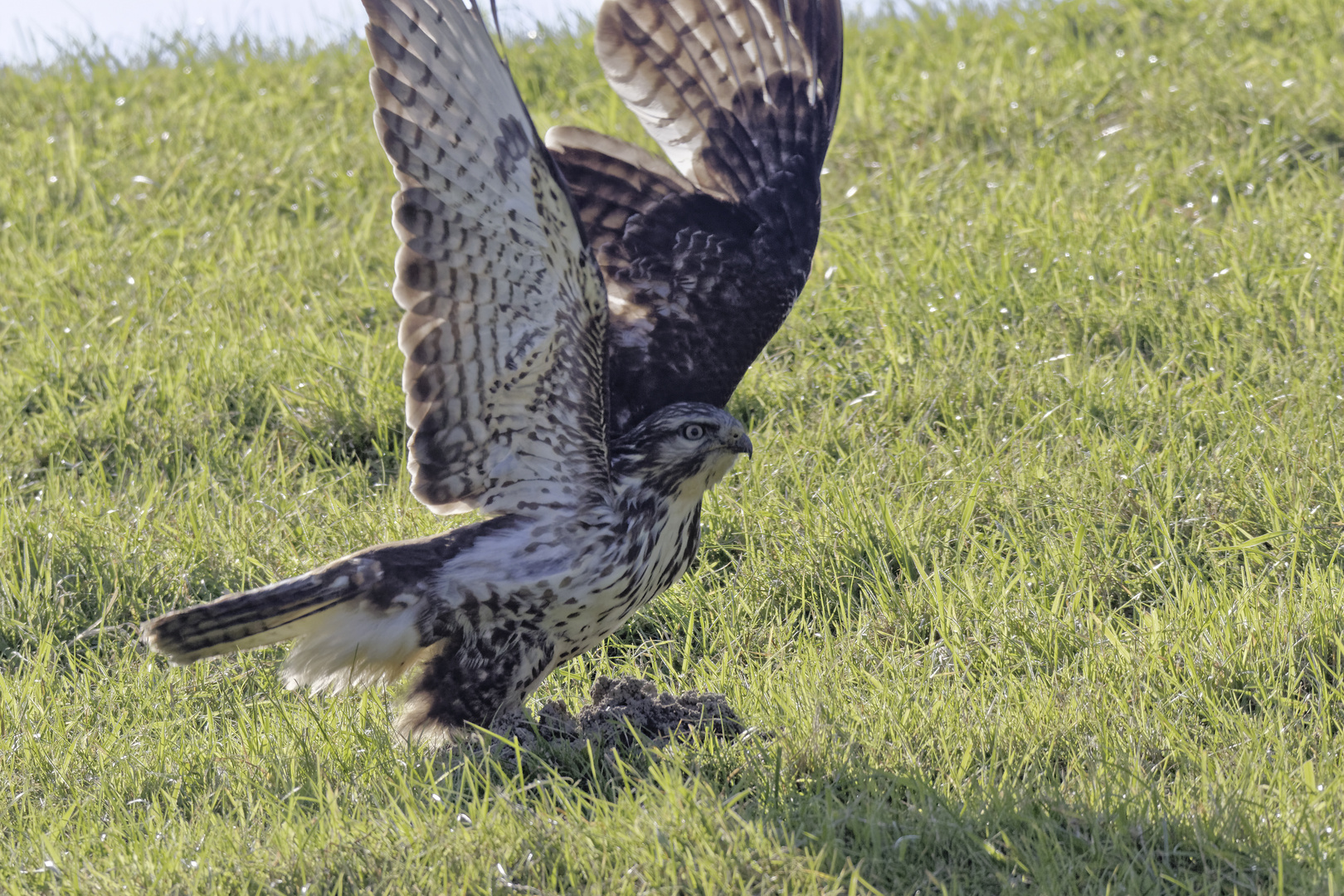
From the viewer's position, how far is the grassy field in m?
3.37

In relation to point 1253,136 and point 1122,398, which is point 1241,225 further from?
point 1122,398

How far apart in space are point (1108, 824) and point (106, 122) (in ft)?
26.3

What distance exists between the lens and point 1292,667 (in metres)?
3.93

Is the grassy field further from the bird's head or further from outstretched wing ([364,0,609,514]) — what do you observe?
outstretched wing ([364,0,609,514])

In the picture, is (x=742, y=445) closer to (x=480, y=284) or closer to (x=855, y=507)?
(x=480, y=284)

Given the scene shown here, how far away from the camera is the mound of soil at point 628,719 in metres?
3.89

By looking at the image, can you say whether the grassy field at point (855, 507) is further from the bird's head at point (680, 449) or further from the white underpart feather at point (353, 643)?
the bird's head at point (680, 449)

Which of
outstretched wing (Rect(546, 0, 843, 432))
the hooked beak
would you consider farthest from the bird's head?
outstretched wing (Rect(546, 0, 843, 432))

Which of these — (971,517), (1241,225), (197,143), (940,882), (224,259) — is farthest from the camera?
(197,143)

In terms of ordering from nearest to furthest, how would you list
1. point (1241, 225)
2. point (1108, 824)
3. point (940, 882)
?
point (940, 882), point (1108, 824), point (1241, 225)

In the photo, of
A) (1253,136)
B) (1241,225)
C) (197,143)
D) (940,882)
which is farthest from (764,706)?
(197,143)

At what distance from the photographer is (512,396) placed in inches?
150

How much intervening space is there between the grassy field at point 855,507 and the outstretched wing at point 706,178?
86 centimetres

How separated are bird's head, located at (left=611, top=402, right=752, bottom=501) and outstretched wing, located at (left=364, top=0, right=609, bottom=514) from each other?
106 mm
